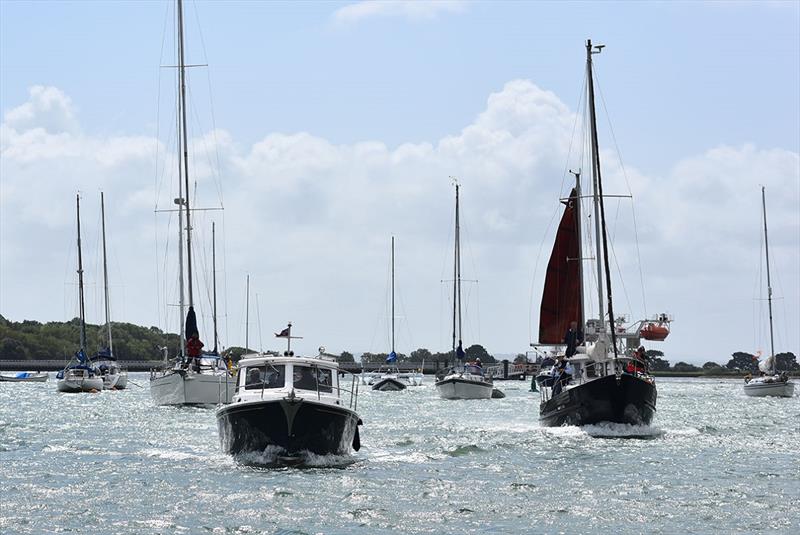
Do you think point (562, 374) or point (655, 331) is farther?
point (655, 331)

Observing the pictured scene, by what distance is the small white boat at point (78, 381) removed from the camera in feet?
299

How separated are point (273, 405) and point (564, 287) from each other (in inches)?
1366

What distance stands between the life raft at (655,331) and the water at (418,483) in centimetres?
10094

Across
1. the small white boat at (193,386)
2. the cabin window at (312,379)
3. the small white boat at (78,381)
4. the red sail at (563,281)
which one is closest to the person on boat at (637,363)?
the cabin window at (312,379)

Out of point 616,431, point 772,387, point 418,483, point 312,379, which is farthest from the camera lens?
point 772,387

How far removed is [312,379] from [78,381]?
6292cm

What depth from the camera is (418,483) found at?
28.5 m

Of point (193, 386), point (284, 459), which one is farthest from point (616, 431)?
point (193, 386)

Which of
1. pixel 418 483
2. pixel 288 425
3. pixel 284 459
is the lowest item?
pixel 418 483

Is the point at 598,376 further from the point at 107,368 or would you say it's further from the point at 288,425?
the point at 107,368

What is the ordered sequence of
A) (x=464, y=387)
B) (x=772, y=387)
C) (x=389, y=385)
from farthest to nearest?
(x=389, y=385) → (x=772, y=387) → (x=464, y=387)

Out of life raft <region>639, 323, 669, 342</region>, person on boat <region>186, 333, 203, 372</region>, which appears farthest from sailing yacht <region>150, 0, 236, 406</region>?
life raft <region>639, 323, 669, 342</region>

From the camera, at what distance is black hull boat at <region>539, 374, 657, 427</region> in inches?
1628

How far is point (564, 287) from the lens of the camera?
62.8 metres
